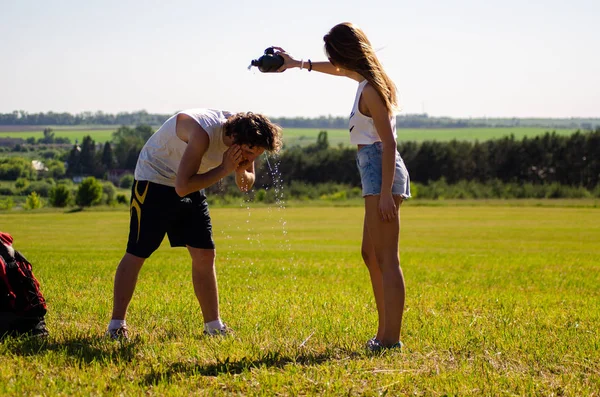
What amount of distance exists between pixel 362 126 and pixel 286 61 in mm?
1112

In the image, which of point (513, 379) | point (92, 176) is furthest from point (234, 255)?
point (92, 176)

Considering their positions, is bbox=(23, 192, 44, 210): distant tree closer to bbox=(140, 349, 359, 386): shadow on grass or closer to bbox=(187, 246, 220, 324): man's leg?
bbox=(187, 246, 220, 324): man's leg

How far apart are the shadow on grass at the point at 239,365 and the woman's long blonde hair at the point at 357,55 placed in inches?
62.5

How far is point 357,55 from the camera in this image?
5.02m

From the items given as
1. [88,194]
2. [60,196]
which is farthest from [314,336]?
[60,196]

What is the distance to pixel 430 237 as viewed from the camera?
77.5ft

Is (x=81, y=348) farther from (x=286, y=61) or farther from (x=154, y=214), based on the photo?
(x=286, y=61)

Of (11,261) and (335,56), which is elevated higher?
(335,56)

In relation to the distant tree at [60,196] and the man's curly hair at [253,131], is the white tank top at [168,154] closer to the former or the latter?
the man's curly hair at [253,131]

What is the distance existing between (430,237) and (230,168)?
61.9ft

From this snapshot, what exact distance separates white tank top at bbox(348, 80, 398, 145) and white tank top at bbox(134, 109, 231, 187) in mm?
962

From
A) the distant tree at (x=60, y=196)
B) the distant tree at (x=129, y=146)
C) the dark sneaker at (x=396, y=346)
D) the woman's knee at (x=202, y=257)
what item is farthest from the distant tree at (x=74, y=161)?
the dark sneaker at (x=396, y=346)

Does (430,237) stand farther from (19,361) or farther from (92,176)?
(92,176)

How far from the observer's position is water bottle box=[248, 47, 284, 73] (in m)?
5.76
